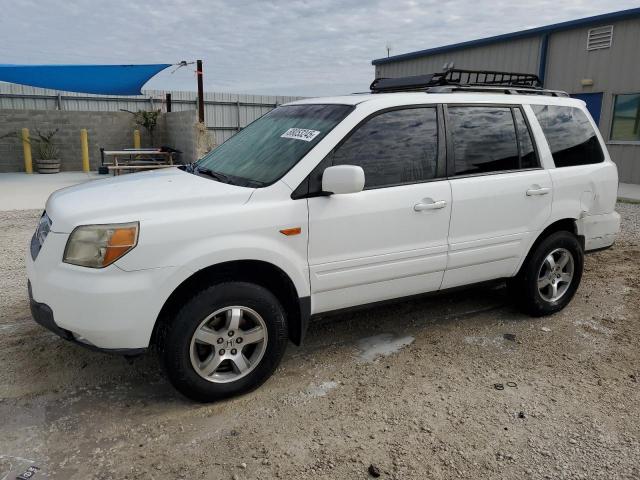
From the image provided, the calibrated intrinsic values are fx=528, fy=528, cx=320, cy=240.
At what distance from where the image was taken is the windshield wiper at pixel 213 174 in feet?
11.3

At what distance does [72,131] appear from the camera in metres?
15.5

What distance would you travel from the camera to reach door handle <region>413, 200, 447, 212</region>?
3.53 m

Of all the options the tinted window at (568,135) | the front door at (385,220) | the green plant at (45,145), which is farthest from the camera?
the green plant at (45,145)

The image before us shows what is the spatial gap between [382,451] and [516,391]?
1097 mm

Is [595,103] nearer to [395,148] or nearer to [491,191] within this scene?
[491,191]

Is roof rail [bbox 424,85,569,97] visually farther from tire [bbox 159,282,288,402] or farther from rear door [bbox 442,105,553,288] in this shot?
tire [bbox 159,282,288,402]

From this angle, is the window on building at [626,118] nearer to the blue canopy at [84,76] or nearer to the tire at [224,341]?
the blue canopy at [84,76]

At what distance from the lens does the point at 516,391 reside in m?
3.31

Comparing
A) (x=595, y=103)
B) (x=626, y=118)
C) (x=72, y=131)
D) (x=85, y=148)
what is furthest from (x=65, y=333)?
(x=595, y=103)

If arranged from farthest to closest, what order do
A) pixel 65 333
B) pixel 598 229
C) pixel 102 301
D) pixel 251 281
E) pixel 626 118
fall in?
pixel 626 118, pixel 598 229, pixel 251 281, pixel 65 333, pixel 102 301

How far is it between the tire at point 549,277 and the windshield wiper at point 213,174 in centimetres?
252

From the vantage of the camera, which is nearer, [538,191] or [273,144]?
[273,144]

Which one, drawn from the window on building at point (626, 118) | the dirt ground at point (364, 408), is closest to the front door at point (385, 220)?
the dirt ground at point (364, 408)

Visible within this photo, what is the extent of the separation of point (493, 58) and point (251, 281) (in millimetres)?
15693
